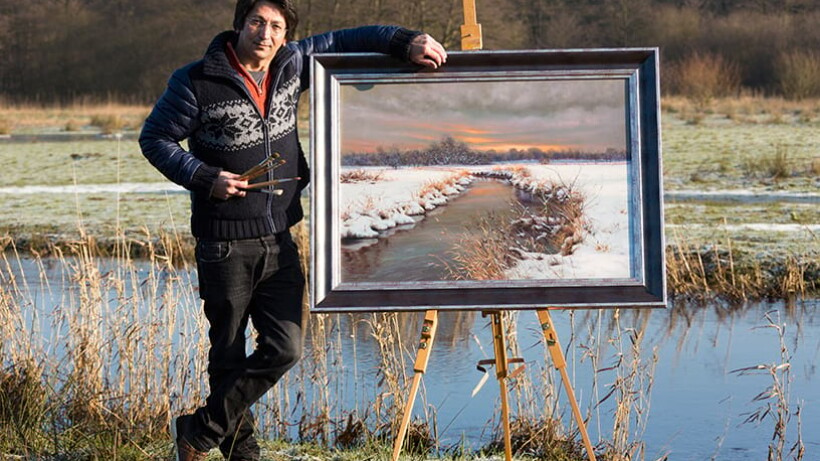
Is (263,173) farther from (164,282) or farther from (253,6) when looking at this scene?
(164,282)

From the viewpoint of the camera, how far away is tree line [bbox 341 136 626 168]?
3814 mm

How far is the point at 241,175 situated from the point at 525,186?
3.00 ft

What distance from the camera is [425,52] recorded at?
3643 millimetres

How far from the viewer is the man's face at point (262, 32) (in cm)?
359

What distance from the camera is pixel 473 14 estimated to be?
3914 mm

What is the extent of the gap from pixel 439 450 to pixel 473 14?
2.05 metres

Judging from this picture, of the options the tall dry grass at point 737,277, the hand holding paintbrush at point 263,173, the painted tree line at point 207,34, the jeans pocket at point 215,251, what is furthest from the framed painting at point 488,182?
the painted tree line at point 207,34

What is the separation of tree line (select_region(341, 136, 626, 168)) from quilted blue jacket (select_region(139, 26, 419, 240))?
0.99 feet

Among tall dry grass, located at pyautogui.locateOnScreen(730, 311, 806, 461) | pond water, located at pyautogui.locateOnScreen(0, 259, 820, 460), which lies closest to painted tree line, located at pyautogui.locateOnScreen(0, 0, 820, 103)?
pond water, located at pyautogui.locateOnScreen(0, 259, 820, 460)

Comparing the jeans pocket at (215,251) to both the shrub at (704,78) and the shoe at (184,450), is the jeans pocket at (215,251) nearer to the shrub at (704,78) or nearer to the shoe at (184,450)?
the shoe at (184,450)

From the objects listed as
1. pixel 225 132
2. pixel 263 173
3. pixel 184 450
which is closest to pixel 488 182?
pixel 263 173

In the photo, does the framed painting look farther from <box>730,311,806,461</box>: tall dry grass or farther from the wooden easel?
<box>730,311,806,461</box>: tall dry grass

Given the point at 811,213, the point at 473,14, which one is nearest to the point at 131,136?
the point at 811,213

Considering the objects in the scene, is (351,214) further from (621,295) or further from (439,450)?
(439,450)
